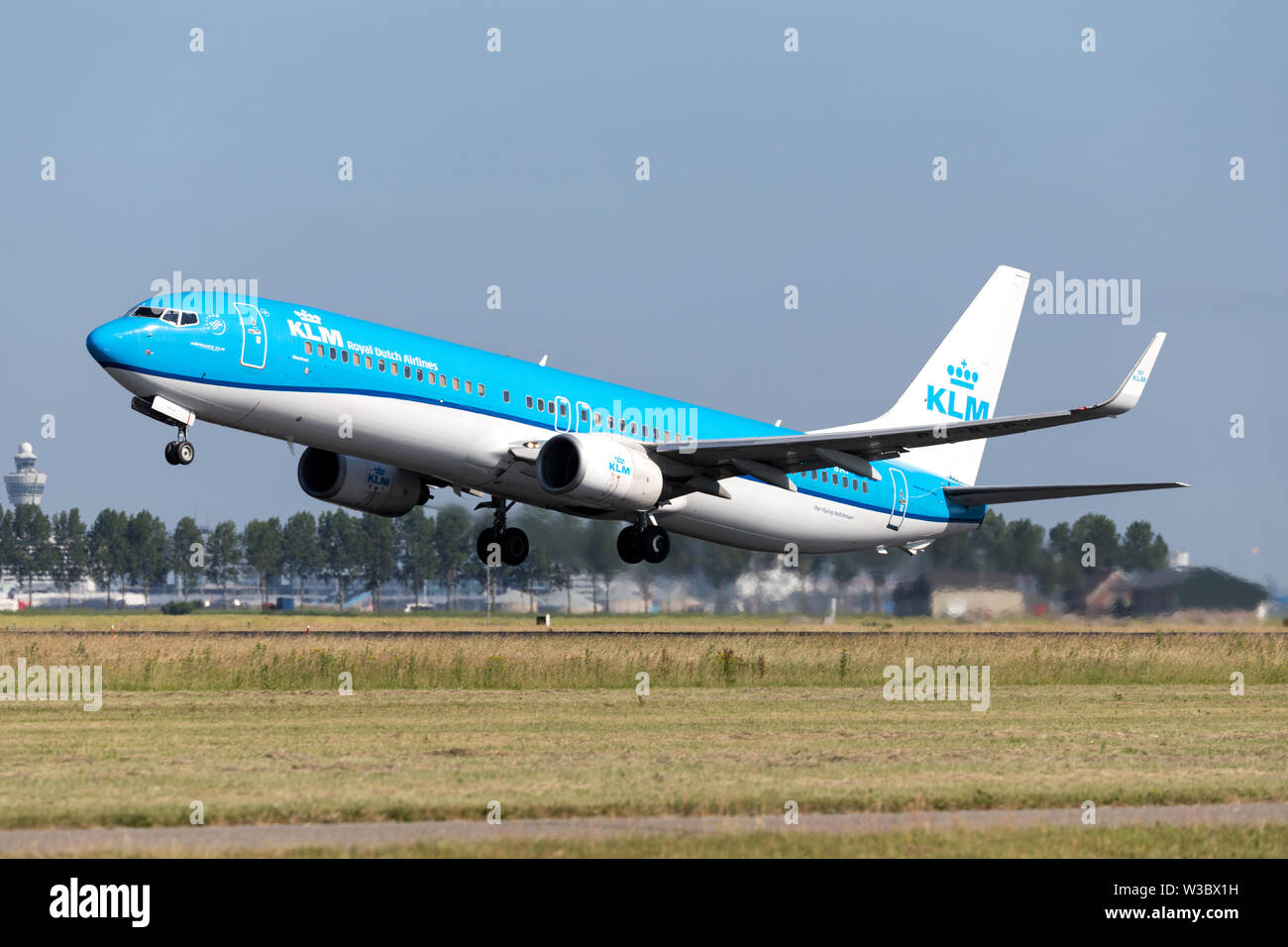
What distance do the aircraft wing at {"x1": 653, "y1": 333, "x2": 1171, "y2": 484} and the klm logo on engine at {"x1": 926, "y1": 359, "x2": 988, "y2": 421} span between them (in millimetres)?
11655

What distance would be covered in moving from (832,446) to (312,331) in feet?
42.8

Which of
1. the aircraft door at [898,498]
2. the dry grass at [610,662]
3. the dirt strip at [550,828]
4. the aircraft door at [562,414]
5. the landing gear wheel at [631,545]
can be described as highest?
the aircraft door at [562,414]

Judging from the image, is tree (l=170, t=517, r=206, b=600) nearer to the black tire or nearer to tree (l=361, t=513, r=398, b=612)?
tree (l=361, t=513, r=398, b=612)

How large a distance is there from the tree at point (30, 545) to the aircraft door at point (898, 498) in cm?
8223

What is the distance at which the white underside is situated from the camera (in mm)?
33594

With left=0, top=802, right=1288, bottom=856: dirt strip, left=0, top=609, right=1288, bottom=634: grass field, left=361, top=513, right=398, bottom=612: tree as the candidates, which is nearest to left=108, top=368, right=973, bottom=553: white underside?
left=0, top=609, right=1288, bottom=634: grass field

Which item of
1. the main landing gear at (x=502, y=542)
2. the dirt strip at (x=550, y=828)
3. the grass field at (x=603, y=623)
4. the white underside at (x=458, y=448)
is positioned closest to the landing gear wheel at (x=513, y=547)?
the main landing gear at (x=502, y=542)

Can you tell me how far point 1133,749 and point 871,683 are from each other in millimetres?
12147

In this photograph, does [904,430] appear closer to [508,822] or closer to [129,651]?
[129,651]

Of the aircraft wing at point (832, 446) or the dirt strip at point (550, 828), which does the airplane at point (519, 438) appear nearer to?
the aircraft wing at point (832, 446)

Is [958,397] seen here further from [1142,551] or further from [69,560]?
[69,560]

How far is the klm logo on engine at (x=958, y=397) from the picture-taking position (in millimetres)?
53375

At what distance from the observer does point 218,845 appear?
13250mm

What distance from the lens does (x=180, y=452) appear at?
33406 millimetres
